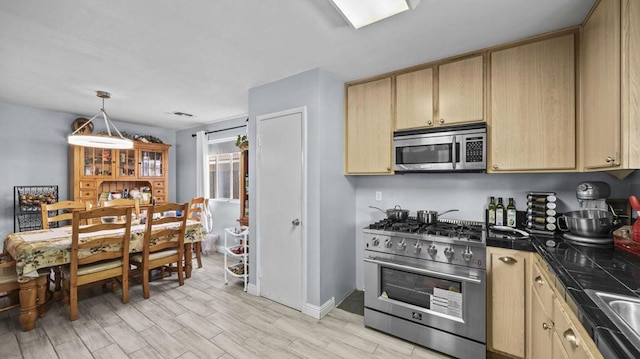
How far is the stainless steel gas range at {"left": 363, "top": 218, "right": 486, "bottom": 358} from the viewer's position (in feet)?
6.02

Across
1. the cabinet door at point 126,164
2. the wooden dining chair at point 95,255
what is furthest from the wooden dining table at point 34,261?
the cabinet door at point 126,164

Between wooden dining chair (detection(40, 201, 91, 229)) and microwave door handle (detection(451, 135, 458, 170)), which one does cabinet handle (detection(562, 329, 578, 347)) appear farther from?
wooden dining chair (detection(40, 201, 91, 229))

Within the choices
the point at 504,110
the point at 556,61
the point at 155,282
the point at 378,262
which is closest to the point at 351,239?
the point at 378,262

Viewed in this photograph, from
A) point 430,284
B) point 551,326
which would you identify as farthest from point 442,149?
point 551,326

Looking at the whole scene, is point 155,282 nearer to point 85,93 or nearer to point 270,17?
point 85,93

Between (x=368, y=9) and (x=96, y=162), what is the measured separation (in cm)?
493

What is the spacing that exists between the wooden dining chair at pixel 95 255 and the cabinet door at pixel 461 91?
124 inches

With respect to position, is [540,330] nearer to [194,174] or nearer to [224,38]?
[224,38]

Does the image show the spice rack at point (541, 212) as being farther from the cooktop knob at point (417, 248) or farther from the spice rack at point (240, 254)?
the spice rack at point (240, 254)

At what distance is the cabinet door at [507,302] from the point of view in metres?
1.74

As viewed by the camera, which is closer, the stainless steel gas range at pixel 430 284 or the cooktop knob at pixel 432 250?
the stainless steel gas range at pixel 430 284

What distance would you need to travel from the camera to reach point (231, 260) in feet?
14.2

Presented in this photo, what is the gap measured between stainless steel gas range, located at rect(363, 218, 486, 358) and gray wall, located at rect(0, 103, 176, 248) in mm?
4642

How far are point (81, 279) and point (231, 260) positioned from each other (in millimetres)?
2068
